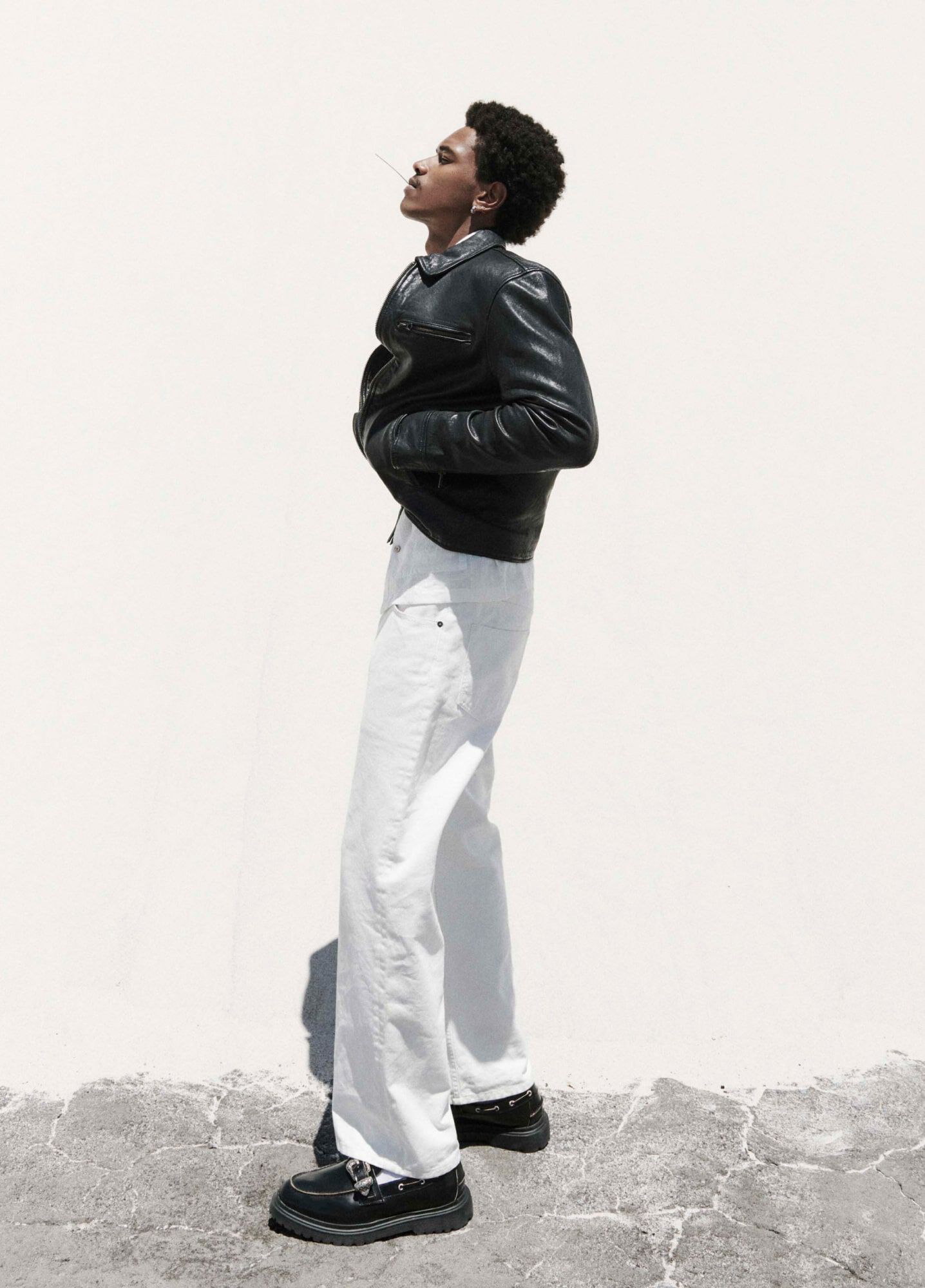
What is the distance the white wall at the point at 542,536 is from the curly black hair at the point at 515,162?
161cm

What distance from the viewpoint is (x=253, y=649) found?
3.96m

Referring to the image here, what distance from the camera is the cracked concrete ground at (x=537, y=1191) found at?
76.9 inches

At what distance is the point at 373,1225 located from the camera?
2.04 meters

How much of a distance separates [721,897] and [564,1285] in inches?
52.6

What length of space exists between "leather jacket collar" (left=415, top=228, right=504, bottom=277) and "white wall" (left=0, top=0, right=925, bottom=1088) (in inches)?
60.1

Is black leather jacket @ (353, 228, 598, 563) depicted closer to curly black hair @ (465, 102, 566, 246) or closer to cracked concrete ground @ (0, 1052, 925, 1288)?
curly black hair @ (465, 102, 566, 246)

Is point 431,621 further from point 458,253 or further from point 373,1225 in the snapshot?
point 373,1225

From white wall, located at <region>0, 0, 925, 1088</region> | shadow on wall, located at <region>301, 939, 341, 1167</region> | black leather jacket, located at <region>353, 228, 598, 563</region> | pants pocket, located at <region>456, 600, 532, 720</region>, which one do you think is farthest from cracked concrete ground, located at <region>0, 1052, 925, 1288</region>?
black leather jacket, located at <region>353, 228, 598, 563</region>

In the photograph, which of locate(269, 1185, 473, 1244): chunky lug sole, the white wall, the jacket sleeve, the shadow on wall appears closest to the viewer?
the jacket sleeve

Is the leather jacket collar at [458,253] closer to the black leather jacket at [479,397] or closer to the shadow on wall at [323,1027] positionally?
the black leather jacket at [479,397]

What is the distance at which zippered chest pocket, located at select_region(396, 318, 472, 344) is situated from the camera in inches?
78.2

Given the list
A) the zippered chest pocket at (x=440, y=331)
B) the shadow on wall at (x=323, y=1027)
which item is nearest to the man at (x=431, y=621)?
the zippered chest pocket at (x=440, y=331)

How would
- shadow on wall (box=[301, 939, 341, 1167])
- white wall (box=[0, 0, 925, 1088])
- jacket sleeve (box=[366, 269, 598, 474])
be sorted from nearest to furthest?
jacket sleeve (box=[366, 269, 598, 474]) → shadow on wall (box=[301, 939, 341, 1167]) → white wall (box=[0, 0, 925, 1088])

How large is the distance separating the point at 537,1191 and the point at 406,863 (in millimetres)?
636
